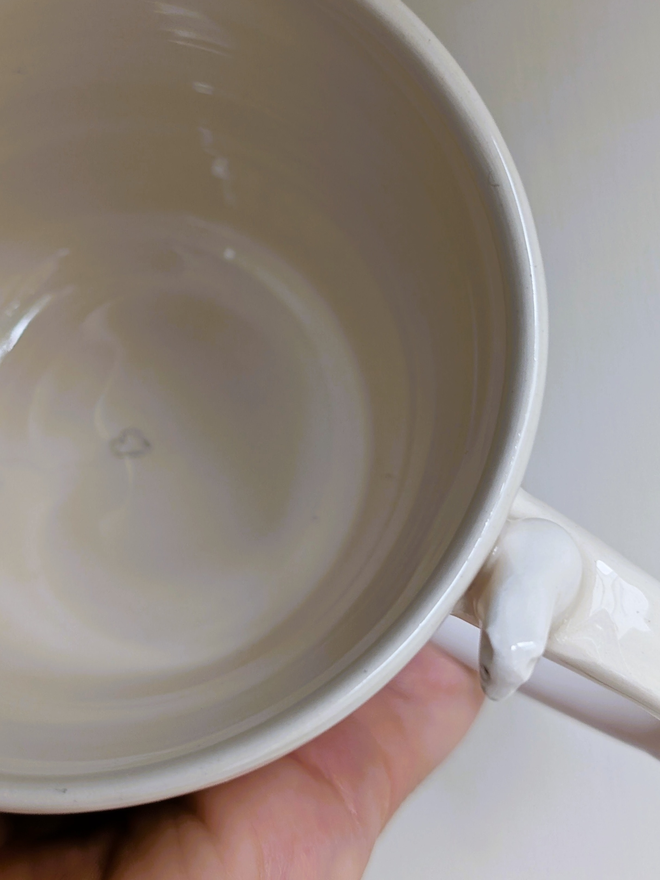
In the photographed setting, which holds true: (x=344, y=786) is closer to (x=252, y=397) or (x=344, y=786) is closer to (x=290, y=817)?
(x=290, y=817)

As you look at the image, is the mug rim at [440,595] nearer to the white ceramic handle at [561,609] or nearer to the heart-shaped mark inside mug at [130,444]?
the white ceramic handle at [561,609]

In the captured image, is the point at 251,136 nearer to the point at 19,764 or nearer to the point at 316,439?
the point at 316,439

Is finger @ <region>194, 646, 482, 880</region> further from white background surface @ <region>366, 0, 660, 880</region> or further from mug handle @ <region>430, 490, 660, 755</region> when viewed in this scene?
mug handle @ <region>430, 490, 660, 755</region>

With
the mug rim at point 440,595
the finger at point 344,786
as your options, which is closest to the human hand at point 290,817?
the finger at point 344,786

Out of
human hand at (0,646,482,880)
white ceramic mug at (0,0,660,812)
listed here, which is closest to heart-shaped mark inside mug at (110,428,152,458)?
white ceramic mug at (0,0,660,812)

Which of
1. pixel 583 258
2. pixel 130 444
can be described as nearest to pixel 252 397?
pixel 130 444

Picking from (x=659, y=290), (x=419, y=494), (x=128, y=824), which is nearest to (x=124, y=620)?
(x=128, y=824)
